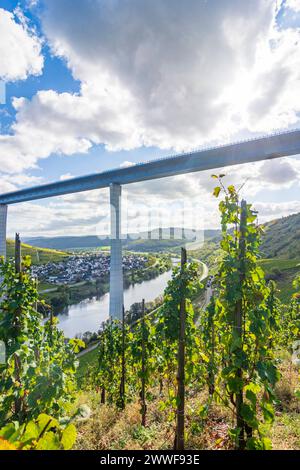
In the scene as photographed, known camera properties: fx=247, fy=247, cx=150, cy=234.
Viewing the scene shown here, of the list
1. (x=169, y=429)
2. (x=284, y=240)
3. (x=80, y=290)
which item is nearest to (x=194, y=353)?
(x=169, y=429)

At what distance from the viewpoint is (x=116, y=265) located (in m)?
25.3

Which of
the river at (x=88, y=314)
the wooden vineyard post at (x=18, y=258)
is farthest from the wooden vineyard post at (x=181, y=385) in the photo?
the river at (x=88, y=314)

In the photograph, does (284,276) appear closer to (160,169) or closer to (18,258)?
(160,169)

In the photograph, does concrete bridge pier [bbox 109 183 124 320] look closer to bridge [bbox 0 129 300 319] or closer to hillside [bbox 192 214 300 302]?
bridge [bbox 0 129 300 319]

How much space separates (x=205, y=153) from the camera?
2191 cm

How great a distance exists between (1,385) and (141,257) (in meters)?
78.5

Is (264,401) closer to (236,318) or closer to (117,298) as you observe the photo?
(236,318)

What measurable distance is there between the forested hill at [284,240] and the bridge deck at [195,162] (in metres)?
20.8

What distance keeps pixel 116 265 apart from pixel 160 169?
10.8m

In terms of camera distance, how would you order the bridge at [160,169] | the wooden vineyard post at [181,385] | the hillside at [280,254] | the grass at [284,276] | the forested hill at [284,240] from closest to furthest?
the hillside at [280,254] < the wooden vineyard post at [181,385] < the bridge at [160,169] < the grass at [284,276] < the forested hill at [284,240]

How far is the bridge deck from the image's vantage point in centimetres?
1836

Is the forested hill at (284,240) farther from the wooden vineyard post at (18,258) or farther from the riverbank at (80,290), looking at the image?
the wooden vineyard post at (18,258)

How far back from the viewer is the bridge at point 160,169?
60.7 feet

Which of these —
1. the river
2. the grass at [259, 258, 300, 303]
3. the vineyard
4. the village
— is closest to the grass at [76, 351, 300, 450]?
the vineyard
